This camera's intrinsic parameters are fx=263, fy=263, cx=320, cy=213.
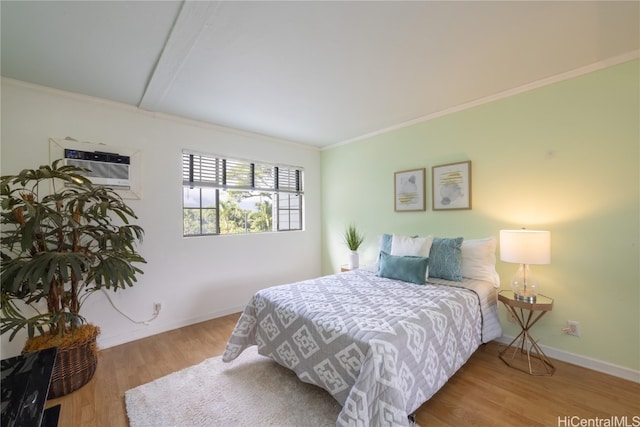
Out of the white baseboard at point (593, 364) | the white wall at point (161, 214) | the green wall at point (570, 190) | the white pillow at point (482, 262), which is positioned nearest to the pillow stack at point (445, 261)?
the white pillow at point (482, 262)

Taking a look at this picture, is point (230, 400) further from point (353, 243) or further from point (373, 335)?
point (353, 243)

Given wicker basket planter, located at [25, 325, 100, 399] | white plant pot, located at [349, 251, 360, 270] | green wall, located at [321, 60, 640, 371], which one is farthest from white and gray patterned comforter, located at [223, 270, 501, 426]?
white plant pot, located at [349, 251, 360, 270]

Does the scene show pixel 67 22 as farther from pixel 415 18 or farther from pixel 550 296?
pixel 550 296

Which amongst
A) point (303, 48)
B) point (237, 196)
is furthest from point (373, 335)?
point (237, 196)

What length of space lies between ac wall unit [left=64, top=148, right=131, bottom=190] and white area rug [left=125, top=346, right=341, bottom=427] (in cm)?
192

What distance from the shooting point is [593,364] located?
2145 mm

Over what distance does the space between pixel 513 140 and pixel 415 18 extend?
168cm

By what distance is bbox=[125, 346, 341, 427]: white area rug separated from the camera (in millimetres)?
A: 1637

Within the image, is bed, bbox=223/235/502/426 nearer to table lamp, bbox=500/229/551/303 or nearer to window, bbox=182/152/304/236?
table lamp, bbox=500/229/551/303

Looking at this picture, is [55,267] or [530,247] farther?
[530,247]

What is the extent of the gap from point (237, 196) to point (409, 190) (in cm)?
234

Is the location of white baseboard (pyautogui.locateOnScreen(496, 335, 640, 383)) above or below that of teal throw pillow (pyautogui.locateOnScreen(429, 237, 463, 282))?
below

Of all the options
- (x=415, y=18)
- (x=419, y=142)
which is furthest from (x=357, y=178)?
(x=415, y=18)

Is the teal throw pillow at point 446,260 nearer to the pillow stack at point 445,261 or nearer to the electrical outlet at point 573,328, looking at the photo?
the pillow stack at point 445,261
